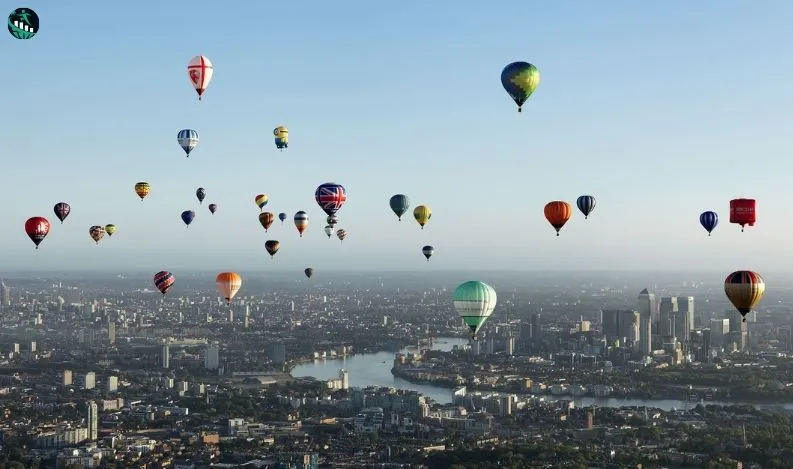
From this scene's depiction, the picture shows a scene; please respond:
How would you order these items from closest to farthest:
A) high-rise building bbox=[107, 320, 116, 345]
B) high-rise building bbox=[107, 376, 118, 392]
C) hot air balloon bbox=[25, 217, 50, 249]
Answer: hot air balloon bbox=[25, 217, 50, 249], high-rise building bbox=[107, 376, 118, 392], high-rise building bbox=[107, 320, 116, 345]

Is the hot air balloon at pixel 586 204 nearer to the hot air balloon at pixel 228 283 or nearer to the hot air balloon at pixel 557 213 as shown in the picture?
the hot air balloon at pixel 557 213

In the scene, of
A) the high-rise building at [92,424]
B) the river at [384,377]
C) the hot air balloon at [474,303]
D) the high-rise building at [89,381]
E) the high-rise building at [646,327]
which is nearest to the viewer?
the hot air balloon at [474,303]

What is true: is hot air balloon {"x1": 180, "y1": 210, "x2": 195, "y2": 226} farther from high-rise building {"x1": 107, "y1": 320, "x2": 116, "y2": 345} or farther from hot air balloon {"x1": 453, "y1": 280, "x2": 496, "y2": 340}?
high-rise building {"x1": 107, "y1": 320, "x2": 116, "y2": 345}

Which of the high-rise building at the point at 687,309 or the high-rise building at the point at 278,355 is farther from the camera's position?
the high-rise building at the point at 687,309

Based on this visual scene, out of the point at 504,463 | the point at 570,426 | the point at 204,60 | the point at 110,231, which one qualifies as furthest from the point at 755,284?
the point at 110,231

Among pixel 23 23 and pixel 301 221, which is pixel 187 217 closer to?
pixel 301 221

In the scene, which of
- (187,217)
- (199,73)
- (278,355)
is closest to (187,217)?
(187,217)

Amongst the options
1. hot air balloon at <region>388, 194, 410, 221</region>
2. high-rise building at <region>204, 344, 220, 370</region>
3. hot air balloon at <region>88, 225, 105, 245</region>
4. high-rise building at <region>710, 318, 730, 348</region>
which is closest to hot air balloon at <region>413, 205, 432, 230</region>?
hot air balloon at <region>388, 194, 410, 221</region>

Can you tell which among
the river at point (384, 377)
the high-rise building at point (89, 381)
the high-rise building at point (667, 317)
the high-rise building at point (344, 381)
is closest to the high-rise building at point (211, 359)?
the river at point (384, 377)

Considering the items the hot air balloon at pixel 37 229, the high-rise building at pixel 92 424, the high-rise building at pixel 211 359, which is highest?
the hot air balloon at pixel 37 229
